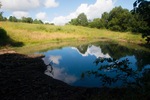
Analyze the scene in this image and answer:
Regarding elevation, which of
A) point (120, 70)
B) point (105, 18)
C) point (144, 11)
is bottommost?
point (120, 70)

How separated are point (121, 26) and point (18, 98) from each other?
7531cm

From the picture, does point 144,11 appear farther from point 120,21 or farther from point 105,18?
point 105,18

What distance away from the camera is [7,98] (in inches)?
435

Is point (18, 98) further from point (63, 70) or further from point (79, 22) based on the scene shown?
point (79, 22)

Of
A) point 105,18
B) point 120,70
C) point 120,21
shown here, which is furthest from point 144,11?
point 105,18

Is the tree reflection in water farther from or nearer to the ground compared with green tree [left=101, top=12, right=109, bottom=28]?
nearer to the ground

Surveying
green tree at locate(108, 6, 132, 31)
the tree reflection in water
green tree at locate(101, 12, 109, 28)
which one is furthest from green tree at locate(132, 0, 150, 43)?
green tree at locate(101, 12, 109, 28)

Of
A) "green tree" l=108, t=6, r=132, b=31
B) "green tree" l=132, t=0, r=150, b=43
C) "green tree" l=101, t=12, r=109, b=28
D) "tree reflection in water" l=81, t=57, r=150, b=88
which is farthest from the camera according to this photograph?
"green tree" l=101, t=12, r=109, b=28

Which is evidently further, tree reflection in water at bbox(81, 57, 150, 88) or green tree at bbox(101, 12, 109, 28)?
green tree at bbox(101, 12, 109, 28)

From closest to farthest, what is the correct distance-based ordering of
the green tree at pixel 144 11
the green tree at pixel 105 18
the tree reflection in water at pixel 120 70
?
1. the green tree at pixel 144 11
2. the tree reflection in water at pixel 120 70
3. the green tree at pixel 105 18

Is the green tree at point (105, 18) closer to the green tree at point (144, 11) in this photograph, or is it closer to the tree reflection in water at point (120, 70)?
the tree reflection in water at point (120, 70)

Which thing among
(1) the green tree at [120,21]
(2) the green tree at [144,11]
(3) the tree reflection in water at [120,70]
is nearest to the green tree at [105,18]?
(1) the green tree at [120,21]

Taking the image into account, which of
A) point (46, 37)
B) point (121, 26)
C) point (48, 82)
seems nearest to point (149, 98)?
point (48, 82)

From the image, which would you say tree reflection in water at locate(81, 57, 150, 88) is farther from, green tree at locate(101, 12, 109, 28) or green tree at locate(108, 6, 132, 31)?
green tree at locate(101, 12, 109, 28)
